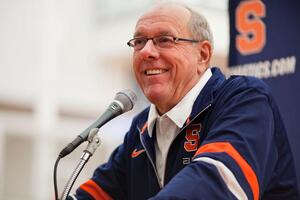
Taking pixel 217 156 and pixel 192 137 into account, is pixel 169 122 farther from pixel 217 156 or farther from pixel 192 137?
pixel 217 156

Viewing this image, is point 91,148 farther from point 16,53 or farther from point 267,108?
point 16,53

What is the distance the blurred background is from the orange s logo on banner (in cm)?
1315

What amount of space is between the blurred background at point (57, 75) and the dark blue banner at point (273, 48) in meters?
13.1

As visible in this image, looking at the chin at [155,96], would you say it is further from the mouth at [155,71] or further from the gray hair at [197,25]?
the gray hair at [197,25]

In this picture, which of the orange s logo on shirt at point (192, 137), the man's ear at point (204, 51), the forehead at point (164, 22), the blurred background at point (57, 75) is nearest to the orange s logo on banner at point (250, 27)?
the man's ear at point (204, 51)

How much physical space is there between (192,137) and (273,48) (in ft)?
3.76

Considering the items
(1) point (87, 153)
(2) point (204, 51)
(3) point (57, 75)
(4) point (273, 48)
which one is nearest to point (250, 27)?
(4) point (273, 48)

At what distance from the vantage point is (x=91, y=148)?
278 centimetres

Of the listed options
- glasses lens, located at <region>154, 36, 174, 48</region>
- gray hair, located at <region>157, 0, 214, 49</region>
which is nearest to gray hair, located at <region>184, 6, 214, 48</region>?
A: gray hair, located at <region>157, 0, 214, 49</region>

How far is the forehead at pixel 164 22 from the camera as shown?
10.3 feet

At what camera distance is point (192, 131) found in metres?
3.02

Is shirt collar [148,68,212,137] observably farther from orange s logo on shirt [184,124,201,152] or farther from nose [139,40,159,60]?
nose [139,40,159,60]

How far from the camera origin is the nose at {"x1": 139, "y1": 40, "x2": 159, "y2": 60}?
10.2 feet

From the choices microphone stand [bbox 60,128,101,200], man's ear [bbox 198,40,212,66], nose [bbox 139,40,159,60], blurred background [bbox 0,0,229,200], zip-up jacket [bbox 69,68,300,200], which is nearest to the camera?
zip-up jacket [bbox 69,68,300,200]
